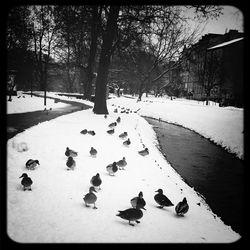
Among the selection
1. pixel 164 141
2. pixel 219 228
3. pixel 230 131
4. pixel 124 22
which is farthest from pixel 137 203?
pixel 124 22

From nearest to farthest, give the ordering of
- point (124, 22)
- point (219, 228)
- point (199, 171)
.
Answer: point (219, 228)
point (199, 171)
point (124, 22)

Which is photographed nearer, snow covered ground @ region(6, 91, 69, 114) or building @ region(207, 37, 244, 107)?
snow covered ground @ region(6, 91, 69, 114)

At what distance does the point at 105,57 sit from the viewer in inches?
676

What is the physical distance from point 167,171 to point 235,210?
233 cm

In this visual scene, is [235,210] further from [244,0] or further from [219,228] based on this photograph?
[244,0]

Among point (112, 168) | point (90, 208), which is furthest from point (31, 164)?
point (90, 208)

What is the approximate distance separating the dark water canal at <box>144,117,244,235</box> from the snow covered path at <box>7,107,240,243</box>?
25.3 inches

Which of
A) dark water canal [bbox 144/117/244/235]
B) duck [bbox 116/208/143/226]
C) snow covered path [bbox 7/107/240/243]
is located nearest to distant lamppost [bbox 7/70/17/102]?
dark water canal [bbox 144/117/244/235]

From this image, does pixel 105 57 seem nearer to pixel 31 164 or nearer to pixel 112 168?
pixel 112 168

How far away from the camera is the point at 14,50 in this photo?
1111 inches

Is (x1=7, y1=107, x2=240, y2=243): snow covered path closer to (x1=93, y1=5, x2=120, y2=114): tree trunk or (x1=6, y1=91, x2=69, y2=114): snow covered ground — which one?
(x1=93, y1=5, x2=120, y2=114): tree trunk

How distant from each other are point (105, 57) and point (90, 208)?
14.0 meters

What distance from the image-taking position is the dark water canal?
6.71 m

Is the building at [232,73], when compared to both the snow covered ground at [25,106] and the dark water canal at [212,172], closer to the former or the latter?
the dark water canal at [212,172]
